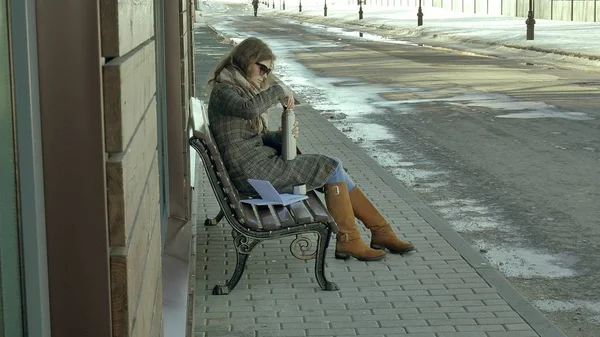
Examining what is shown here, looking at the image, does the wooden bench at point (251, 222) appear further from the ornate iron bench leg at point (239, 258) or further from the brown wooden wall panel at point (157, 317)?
the brown wooden wall panel at point (157, 317)

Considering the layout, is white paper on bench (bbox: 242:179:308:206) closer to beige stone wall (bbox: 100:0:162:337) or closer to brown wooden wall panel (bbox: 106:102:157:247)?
beige stone wall (bbox: 100:0:162:337)

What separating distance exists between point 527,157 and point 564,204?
2.91 metres

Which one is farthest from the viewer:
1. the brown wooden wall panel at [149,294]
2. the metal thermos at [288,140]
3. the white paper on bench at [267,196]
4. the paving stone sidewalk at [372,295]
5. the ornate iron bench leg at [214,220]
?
the ornate iron bench leg at [214,220]

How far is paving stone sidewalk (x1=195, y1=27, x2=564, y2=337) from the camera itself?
18.2 ft

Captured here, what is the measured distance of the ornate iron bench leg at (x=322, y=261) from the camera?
626 centimetres

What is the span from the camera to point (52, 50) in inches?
74.8

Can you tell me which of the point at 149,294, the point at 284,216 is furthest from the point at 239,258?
the point at 149,294

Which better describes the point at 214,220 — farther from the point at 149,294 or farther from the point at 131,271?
the point at 131,271

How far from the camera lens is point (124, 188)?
2082 mm

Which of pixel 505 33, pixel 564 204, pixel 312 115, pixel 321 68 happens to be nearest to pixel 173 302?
pixel 564 204

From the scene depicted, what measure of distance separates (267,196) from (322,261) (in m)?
0.54

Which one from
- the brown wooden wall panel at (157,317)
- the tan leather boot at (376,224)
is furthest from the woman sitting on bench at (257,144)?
the brown wooden wall panel at (157,317)

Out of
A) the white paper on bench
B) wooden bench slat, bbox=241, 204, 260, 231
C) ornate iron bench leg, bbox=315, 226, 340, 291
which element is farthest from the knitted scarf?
ornate iron bench leg, bbox=315, 226, 340, 291

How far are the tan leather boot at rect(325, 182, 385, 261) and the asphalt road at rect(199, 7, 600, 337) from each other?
92cm
